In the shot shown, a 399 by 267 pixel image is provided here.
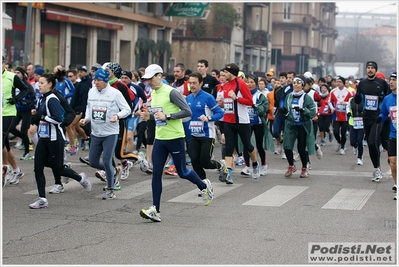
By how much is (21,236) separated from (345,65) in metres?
62.4

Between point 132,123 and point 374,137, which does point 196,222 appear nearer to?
point 374,137

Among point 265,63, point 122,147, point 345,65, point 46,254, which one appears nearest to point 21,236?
point 46,254

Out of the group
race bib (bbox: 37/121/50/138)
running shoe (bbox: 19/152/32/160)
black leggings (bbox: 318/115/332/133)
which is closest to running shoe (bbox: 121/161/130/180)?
race bib (bbox: 37/121/50/138)

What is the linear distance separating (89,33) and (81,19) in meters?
1.76

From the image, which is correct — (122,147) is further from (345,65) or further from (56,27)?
(345,65)

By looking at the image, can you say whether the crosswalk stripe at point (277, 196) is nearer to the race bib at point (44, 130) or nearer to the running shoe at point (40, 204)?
the running shoe at point (40, 204)

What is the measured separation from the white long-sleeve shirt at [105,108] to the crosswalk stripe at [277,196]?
2017 millimetres

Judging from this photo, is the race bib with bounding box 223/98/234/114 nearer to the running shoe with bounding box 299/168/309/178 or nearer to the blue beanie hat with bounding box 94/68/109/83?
the running shoe with bounding box 299/168/309/178

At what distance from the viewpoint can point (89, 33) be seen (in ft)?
119

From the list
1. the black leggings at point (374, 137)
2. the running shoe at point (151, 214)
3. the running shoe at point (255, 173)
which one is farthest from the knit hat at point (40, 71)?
the running shoe at point (151, 214)

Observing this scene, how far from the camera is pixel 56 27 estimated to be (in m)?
33.3

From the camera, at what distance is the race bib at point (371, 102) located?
13617 mm

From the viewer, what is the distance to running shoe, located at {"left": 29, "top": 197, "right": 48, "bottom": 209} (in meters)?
10.3

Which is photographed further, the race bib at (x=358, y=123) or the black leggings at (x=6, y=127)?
the race bib at (x=358, y=123)
